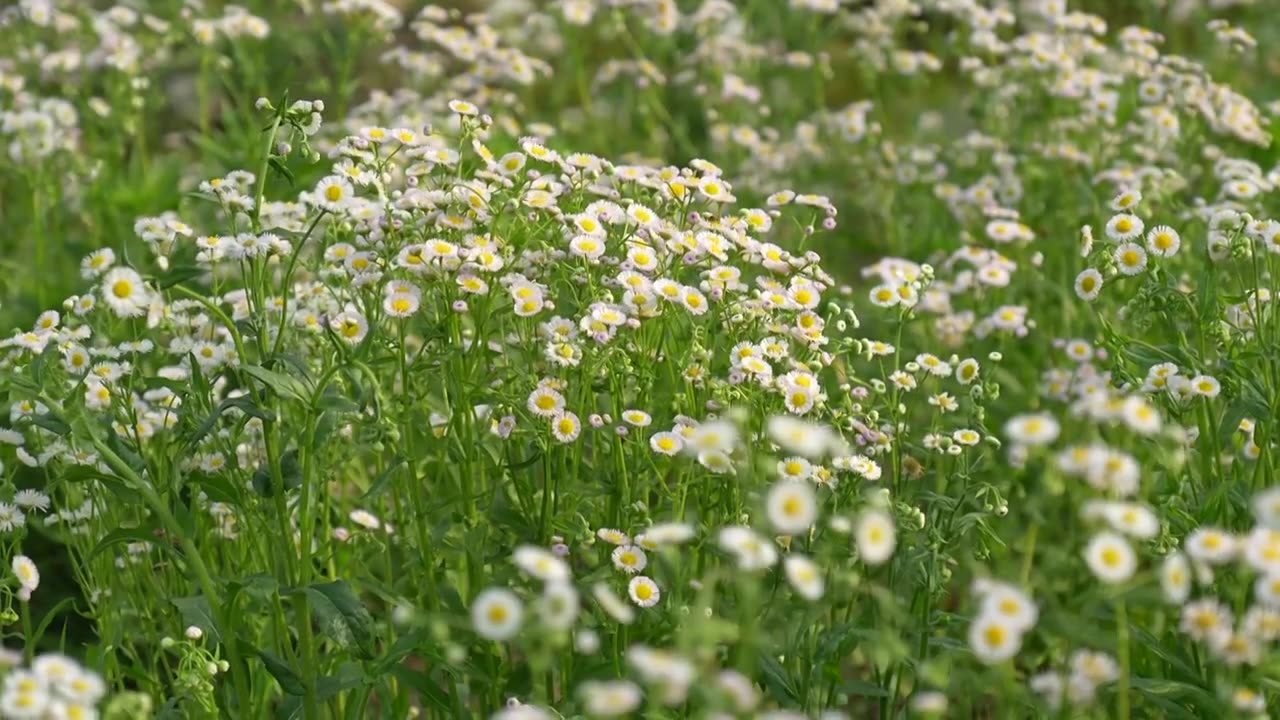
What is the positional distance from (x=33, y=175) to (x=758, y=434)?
336 centimetres

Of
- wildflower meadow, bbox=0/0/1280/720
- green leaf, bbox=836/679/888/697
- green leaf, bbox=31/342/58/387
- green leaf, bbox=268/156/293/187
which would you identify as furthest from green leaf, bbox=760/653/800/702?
green leaf, bbox=31/342/58/387

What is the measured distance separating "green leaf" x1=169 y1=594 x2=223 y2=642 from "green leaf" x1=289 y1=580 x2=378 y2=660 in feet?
0.86

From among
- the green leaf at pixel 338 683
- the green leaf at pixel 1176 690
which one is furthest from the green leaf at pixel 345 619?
the green leaf at pixel 1176 690

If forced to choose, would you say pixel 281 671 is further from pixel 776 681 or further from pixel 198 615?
pixel 776 681

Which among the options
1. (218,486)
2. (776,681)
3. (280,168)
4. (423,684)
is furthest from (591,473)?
(280,168)

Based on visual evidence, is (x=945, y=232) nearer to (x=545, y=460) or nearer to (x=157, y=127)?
(x=545, y=460)

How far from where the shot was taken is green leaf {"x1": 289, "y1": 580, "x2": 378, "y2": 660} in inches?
103

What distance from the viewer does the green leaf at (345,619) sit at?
2615mm

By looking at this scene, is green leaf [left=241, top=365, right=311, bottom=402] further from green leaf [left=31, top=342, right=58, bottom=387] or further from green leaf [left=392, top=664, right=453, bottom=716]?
green leaf [left=392, top=664, right=453, bottom=716]

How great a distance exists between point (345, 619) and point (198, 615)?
364mm

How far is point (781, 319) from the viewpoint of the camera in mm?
3143

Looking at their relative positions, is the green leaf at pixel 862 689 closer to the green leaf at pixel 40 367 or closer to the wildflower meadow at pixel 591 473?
the wildflower meadow at pixel 591 473

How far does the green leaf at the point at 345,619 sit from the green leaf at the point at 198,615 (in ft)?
0.86

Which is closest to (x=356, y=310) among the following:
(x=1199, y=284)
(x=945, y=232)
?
(x=1199, y=284)
